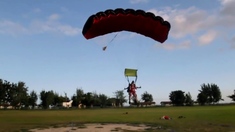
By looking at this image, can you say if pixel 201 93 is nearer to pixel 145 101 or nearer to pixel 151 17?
pixel 145 101

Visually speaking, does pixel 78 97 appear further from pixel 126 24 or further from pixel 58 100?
pixel 126 24

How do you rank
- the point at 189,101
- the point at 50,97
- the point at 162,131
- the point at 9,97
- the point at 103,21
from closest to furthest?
the point at 103,21
the point at 162,131
the point at 9,97
the point at 50,97
the point at 189,101

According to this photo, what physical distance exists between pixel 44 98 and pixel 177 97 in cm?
7169

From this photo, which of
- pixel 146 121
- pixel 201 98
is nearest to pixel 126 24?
pixel 146 121

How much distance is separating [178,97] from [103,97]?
4161 centimetres

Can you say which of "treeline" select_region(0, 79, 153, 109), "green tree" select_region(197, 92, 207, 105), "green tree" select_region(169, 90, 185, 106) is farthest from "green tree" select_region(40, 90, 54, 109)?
"green tree" select_region(197, 92, 207, 105)

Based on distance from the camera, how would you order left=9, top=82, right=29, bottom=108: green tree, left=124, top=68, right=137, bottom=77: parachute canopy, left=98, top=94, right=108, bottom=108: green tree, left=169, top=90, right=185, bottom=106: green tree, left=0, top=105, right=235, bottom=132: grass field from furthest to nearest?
left=169, top=90, right=185, bottom=106: green tree < left=98, top=94, right=108, bottom=108: green tree < left=9, top=82, right=29, bottom=108: green tree < left=0, top=105, right=235, bottom=132: grass field < left=124, top=68, right=137, bottom=77: parachute canopy

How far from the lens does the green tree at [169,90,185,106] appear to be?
14988 centimetres

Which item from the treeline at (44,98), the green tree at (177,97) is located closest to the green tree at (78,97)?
the treeline at (44,98)

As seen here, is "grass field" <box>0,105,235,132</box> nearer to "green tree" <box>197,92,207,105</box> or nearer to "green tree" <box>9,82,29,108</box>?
"green tree" <box>9,82,29,108</box>

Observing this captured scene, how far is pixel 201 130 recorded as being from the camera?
2105 centimetres

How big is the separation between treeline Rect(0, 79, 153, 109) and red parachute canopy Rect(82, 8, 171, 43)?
10661 cm

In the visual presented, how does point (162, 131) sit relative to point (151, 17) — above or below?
below

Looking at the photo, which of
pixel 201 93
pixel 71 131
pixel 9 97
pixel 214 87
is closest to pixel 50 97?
pixel 9 97
